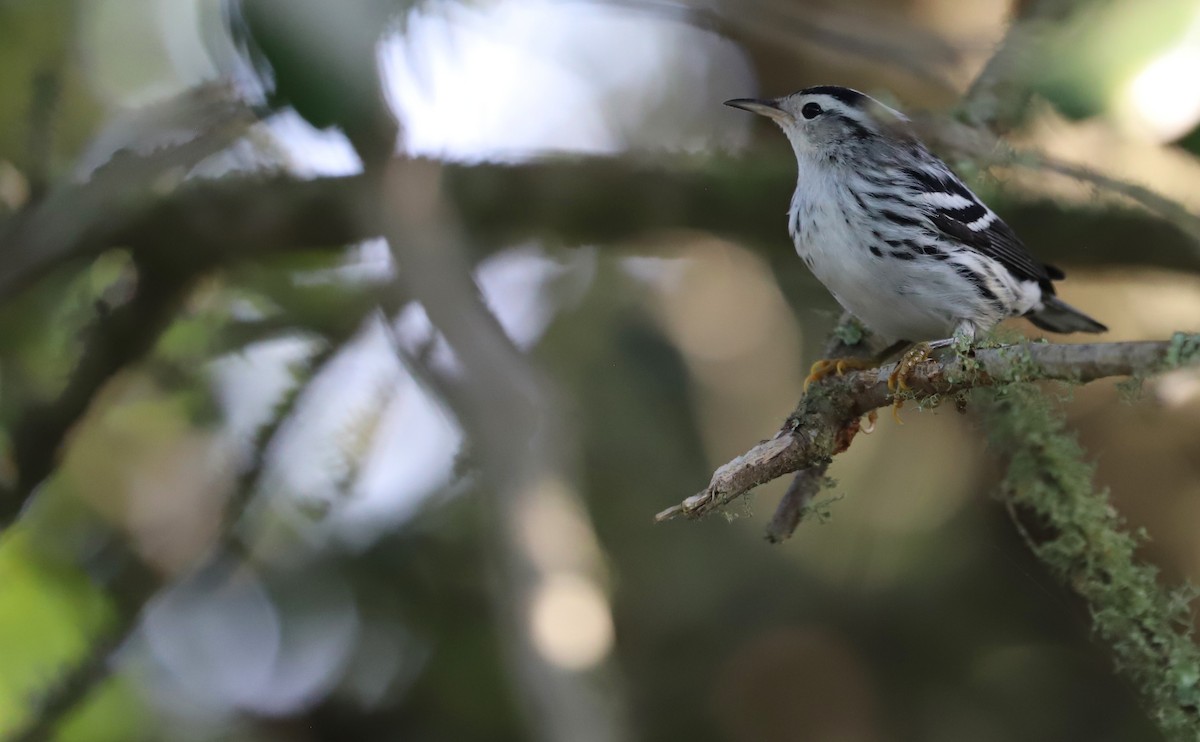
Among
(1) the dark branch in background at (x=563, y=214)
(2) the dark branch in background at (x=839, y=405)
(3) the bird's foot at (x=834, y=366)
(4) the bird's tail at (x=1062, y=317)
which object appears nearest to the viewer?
(2) the dark branch in background at (x=839, y=405)

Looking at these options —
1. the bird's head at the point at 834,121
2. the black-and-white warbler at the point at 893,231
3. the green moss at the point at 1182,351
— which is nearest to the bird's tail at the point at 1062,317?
the black-and-white warbler at the point at 893,231

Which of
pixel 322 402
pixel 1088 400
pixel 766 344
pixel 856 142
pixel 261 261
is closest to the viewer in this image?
pixel 856 142

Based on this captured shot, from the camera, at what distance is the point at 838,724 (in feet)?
10.8

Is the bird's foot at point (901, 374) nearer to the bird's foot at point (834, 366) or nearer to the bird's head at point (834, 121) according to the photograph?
the bird's foot at point (834, 366)

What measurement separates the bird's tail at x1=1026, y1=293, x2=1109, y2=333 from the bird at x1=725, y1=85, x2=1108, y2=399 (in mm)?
16

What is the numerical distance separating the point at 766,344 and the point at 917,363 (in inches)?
80.4

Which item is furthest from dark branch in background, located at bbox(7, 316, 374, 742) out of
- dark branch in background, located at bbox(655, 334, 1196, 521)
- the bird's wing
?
the bird's wing

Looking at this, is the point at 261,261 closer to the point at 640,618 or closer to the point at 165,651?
the point at 165,651

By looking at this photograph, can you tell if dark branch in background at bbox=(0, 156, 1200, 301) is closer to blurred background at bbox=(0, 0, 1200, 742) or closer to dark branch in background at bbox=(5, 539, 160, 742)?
blurred background at bbox=(0, 0, 1200, 742)

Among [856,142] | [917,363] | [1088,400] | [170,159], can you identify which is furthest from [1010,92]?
[170,159]

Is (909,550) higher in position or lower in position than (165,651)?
higher

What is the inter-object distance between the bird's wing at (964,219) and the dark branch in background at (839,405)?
2.14ft

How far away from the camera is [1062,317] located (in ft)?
7.89

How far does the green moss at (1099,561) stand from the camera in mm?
1453
